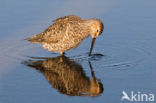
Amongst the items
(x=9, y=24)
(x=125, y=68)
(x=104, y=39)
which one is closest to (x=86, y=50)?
(x=104, y=39)

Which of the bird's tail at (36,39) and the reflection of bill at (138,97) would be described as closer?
the reflection of bill at (138,97)

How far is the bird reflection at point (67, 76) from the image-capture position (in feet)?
30.6

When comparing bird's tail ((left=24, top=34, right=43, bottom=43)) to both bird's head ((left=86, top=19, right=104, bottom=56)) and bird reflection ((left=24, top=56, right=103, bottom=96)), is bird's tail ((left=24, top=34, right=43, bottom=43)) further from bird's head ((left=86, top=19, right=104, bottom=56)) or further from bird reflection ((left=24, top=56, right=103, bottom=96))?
bird's head ((left=86, top=19, right=104, bottom=56))

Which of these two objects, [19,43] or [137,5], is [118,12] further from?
[19,43]

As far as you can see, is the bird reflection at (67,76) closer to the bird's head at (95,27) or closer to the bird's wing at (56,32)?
the bird's wing at (56,32)

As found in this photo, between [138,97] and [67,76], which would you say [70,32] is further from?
[138,97]

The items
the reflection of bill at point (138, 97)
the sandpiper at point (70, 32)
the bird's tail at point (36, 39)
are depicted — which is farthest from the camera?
the bird's tail at point (36, 39)

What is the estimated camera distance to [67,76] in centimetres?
1009

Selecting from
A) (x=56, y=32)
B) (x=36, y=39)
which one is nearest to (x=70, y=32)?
(x=56, y=32)

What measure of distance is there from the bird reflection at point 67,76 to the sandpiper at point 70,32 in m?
0.30

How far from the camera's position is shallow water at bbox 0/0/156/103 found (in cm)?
919

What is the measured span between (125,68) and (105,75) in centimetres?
61

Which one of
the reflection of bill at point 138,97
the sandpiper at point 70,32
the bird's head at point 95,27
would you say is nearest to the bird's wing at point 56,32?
the sandpiper at point 70,32

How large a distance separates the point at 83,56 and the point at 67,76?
1.25 m
